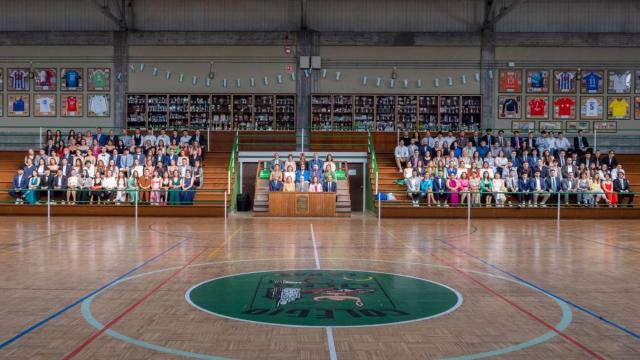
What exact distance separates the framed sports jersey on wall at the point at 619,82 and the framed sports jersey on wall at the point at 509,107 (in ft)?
12.5

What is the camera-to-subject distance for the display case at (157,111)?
24125 millimetres

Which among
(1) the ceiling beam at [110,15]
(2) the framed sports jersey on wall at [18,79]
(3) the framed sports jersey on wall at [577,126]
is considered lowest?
(3) the framed sports jersey on wall at [577,126]

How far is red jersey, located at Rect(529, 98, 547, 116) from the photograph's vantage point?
2425cm

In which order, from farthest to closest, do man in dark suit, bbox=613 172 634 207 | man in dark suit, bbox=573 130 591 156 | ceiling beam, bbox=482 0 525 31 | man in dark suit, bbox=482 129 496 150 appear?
1. ceiling beam, bbox=482 0 525 31
2. man in dark suit, bbox=573 130 591 156
3. man in dark suit, bbox=482 129 496 150
4. man in dark suit, bbox=613 172 634 207

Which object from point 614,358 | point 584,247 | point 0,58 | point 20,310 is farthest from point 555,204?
point 0,58

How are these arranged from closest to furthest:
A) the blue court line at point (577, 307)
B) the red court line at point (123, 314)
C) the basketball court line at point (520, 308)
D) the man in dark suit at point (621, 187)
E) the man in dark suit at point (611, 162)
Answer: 1. the red court line at point (123, 314)
2. the basketball court line at point (520, 308)
3. the blue court line at point (577, 307)
4. the man in dark suit at point (621, 187)
5. the man in dark suit at point (611, 162)

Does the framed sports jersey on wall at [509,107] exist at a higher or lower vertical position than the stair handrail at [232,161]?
higher

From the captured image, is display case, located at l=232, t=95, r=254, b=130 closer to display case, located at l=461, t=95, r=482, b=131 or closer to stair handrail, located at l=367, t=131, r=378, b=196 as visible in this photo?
stair handrail, located at l=367, t=131, r=378, b=196

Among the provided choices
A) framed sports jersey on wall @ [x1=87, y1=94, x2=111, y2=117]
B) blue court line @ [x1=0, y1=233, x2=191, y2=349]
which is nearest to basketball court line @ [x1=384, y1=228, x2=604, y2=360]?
blue court line @ [x1=0, y1=233, x2=191, y2=349]

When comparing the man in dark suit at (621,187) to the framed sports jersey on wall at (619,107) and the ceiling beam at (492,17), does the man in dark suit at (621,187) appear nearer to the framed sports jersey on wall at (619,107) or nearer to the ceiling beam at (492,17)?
the framed sports jersey on wall at (619,107)

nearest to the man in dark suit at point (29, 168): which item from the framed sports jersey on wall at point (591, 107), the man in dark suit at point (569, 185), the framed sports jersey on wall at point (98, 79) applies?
the framed sports jersey on wall at point (98, 79)

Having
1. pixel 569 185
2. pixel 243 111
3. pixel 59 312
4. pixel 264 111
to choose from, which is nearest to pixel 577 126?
pixel 569 185

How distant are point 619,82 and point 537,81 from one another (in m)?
3.37

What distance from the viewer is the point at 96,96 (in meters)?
24.3
